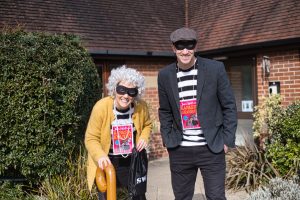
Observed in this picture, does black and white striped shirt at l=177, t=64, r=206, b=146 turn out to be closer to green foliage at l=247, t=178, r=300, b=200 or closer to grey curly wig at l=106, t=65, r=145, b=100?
grey curly wig at l=106, t=65, r=145, b=100

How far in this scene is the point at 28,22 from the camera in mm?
8047

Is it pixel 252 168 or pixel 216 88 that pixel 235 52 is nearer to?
pixel 252 168

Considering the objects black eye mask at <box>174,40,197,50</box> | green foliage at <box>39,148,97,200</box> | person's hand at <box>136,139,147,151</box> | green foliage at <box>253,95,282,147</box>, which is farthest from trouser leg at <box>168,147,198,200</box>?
green foliage at <box>253,95,282,147</box>

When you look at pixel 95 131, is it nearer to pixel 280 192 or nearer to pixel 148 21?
pixel 280 192

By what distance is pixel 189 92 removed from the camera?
3451 mm

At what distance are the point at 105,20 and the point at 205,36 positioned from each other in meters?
2.29

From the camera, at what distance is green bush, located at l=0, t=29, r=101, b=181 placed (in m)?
5.00

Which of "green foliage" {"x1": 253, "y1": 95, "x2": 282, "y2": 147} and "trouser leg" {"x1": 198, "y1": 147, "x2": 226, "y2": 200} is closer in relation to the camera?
"trouser leg" {"x1": 198, "y1": 147, "x2": 226, "y2": 200}

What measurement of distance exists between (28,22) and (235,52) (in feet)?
13.6

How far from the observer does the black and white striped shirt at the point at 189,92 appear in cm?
343

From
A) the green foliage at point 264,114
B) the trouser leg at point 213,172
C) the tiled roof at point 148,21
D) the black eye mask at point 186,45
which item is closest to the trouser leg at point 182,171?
the trouser leg at point 213,172

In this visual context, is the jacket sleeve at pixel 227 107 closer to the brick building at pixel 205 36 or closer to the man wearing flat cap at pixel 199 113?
the man wearing flat cap at pixel 199 113

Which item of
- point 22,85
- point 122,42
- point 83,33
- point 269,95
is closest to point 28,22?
point 83,33

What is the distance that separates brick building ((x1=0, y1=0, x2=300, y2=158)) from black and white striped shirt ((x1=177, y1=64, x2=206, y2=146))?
4400mm
